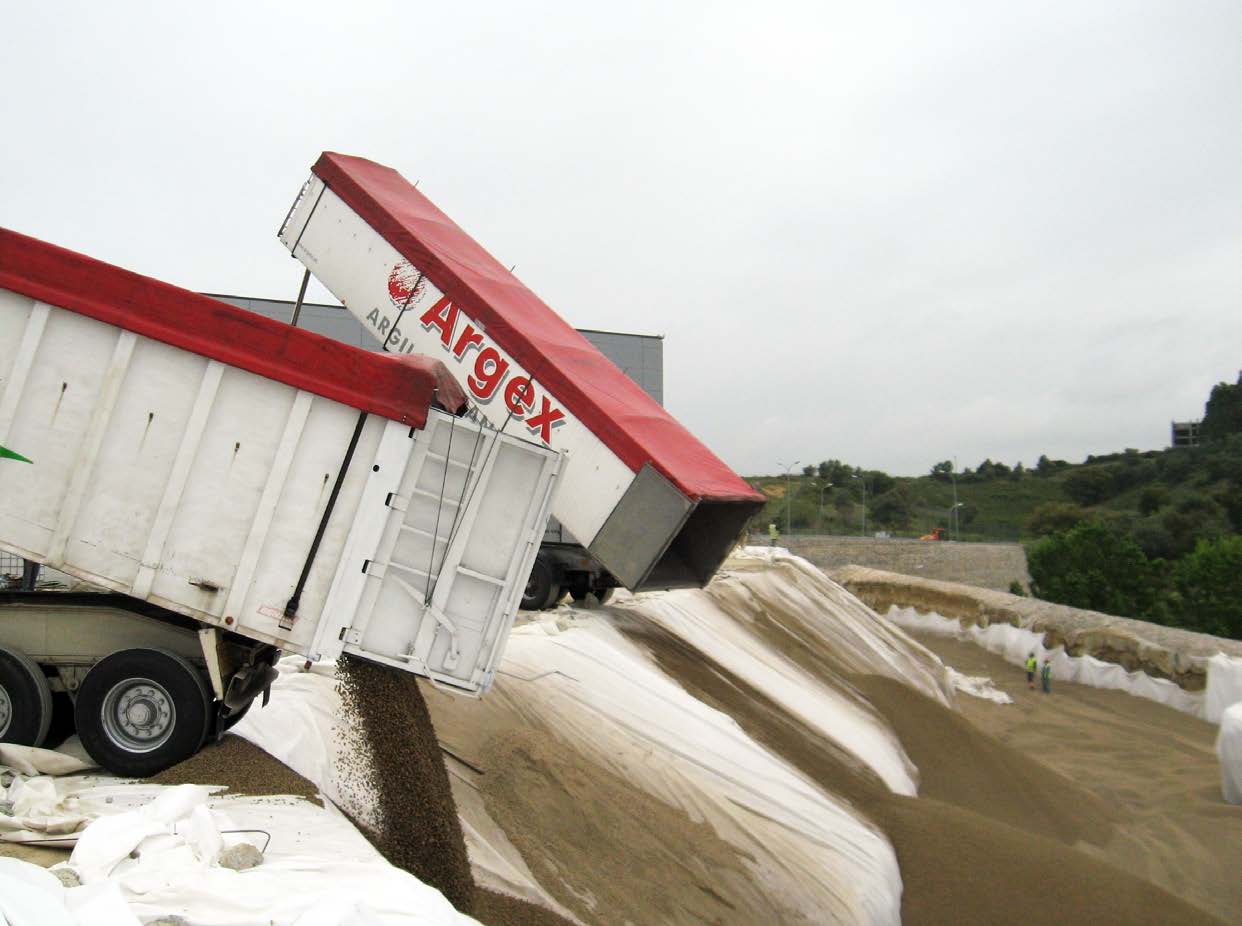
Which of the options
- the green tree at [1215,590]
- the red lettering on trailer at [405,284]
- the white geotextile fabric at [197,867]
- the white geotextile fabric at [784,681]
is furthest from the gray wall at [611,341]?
the green tree at [1215,590]

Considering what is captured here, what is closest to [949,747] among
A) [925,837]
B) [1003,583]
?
[925,837]

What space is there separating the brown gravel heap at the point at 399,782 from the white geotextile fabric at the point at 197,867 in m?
0.56

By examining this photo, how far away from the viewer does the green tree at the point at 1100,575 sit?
98.1 ft

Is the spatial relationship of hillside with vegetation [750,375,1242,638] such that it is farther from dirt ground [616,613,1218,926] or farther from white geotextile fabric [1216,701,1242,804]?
white geotextile fabric [1216,701,1242,804]

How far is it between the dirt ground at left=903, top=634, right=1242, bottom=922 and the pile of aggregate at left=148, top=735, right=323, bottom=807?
31.2ft

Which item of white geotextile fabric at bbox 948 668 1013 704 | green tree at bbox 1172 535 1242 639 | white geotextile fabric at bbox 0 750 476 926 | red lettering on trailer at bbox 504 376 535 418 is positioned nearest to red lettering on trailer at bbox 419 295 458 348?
red lettering on trailer at bbox 504 376 535 418

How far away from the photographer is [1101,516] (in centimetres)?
6316

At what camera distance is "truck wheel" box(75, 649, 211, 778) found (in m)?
5.66

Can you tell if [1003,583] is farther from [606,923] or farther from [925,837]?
[606,923]

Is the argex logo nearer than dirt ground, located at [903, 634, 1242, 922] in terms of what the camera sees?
Yes

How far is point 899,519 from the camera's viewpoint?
71.6 metres

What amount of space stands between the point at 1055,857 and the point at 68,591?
327 inches

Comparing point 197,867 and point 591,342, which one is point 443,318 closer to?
point 197,867

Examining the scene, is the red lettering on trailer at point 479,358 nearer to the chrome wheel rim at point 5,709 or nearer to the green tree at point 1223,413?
the chrome wheel rim at point 5,709
